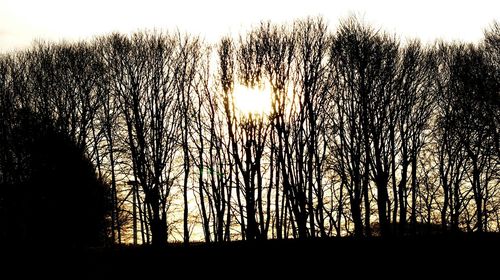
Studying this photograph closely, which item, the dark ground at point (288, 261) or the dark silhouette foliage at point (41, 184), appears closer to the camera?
the dark ground at point (288, 261)

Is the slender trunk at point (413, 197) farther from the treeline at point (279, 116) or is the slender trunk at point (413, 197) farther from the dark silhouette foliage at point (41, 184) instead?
the dark silhouette foliage at point (41, 184)

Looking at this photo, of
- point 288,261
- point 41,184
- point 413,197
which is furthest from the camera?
point 413,197

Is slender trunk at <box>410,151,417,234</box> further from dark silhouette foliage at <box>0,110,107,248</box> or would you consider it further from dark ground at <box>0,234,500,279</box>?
dark silhouette foliage at <box>0,110,107,248</box>

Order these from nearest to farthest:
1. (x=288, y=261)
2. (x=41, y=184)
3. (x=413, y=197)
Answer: (x=288, y=261), (x=41, y=184), (x=413, y=197)

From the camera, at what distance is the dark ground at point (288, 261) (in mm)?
13531

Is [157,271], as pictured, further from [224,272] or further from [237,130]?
[237,130]

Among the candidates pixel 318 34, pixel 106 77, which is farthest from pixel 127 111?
pixel 318 34

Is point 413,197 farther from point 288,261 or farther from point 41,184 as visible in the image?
point 41,184

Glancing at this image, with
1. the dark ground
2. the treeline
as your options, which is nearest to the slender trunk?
the treeline

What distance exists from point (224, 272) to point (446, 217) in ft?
80.9

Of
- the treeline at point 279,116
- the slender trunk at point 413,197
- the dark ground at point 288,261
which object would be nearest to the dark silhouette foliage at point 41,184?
the treeline at point 279,116

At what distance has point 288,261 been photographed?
49.0 feet

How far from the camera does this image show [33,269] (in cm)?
1523

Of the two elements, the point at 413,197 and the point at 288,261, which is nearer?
the point at 288,261
